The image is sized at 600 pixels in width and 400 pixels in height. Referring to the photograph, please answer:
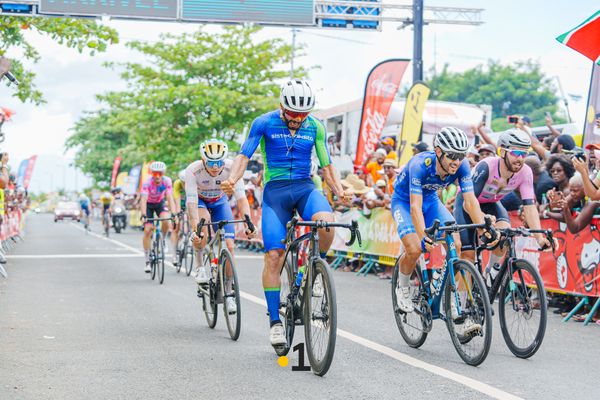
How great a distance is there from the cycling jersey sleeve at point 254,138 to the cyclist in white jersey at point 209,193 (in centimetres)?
150

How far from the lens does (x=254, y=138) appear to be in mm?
7340

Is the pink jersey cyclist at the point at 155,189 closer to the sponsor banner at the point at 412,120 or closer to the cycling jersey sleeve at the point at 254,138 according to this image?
the sponsor banner at the point at 412,120

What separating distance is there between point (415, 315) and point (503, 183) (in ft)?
5.71

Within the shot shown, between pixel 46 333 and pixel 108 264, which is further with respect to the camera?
pixel 108 264

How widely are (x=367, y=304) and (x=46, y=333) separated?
4.31 m

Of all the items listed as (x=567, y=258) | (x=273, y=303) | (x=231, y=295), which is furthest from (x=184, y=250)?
(x=273, y=303)

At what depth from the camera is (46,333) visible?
29.0 ft

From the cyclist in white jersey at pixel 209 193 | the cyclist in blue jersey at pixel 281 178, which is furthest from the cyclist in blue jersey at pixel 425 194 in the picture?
the cyclist in white jersey at pixel 209 193

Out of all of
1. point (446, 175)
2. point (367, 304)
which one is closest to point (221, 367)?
point (446, 175)

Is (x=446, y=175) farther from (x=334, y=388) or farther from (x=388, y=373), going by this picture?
(x=334, y=388)

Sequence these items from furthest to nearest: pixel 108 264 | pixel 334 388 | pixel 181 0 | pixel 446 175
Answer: pixel 181 0 → pixel 108 264 → pixel 446 175 → pixel 334 388

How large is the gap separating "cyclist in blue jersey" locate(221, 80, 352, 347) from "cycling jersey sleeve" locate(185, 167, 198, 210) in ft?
8.63

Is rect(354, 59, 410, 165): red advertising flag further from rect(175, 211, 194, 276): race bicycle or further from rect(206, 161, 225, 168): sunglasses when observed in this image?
rect(206, 161, 225, 168): sunglasses

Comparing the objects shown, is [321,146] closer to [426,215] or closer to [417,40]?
[426,215]
